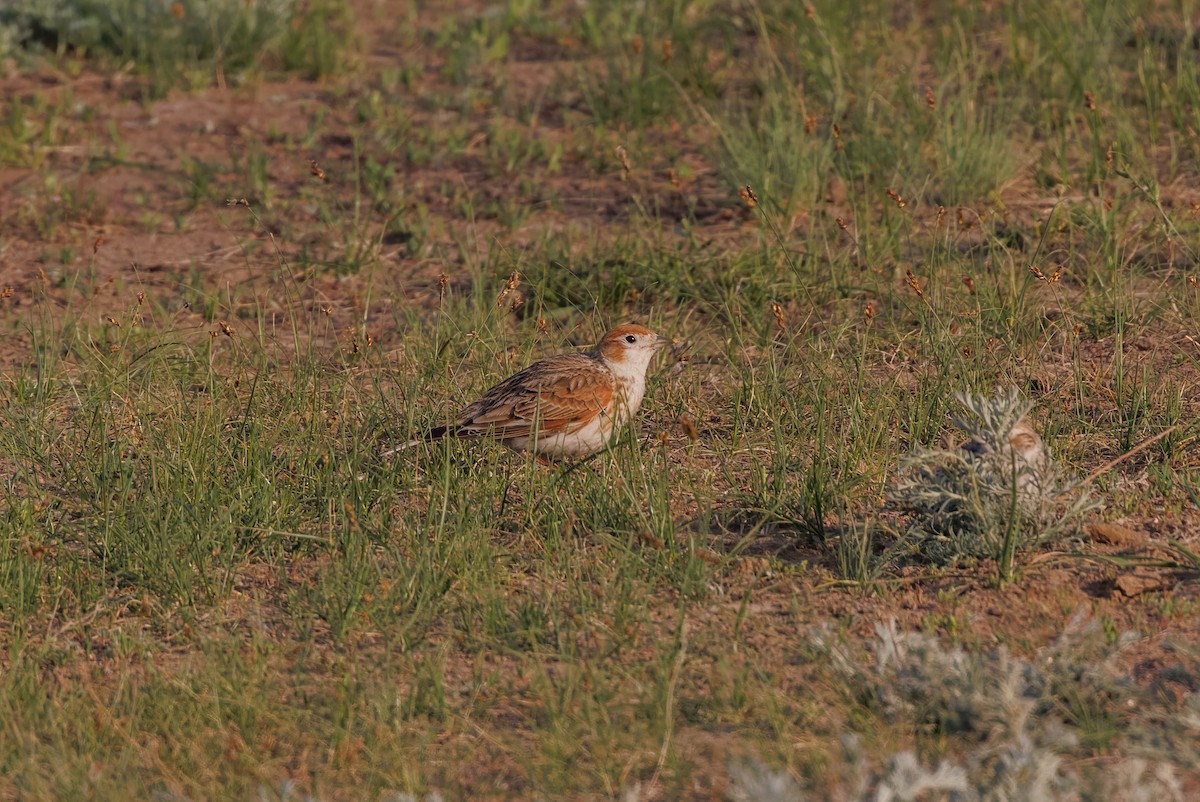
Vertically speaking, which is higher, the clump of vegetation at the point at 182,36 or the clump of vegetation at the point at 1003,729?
the clump of vegetation at the point at 1003,729

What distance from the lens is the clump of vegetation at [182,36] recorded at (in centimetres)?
1147

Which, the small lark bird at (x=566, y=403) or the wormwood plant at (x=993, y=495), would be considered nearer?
the wormwood plant at (x=993, y=495)

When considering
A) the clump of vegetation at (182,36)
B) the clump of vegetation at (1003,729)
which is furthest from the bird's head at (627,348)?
the clump of vegetation at (182,36)

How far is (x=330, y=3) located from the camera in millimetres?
12477

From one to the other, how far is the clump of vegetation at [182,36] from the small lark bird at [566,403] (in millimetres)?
5348

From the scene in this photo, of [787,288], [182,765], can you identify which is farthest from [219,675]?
[787,288]

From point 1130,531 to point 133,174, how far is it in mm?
7050

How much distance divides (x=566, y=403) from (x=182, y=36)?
6.22m

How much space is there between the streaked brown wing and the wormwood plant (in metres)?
1.58

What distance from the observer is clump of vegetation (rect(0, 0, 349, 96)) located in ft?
37.6

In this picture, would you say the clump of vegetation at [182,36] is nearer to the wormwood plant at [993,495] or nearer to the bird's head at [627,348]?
the bird's head at [627,348]

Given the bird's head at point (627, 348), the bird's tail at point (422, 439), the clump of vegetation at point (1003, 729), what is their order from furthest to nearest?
1. the bird's head at point (627, 348)
2. the bird's tail at point (422, 439)
3. the clump of vegetation at point (1003, 729)

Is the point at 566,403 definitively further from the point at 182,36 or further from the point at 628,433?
the point at 182,36

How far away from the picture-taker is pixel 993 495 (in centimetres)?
550
